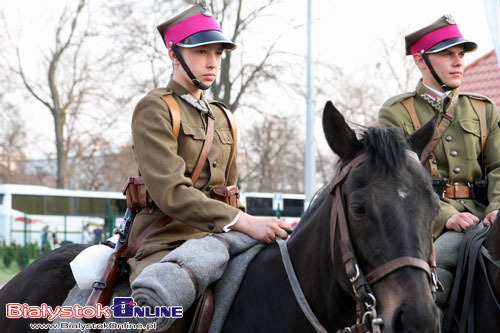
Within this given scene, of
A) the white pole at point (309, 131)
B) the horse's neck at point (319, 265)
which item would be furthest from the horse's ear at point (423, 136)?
the white pole at point (309, 131)

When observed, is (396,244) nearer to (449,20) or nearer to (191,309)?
(191,309)

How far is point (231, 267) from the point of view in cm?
367

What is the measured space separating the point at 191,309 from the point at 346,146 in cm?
130

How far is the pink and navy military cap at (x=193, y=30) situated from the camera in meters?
4.11

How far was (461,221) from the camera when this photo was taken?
4465 millimetres

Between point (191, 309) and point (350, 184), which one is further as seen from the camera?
point (191, 309)

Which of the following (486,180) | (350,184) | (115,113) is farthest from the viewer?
(115,113)

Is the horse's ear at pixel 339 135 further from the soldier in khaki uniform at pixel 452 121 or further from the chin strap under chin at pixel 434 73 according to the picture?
the chin strap under chin at pixel 434 73

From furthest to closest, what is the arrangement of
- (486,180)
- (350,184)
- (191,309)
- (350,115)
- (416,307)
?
1. (350,115)
2. (486,180)
3. (191,309)
4. (350,184)
5. (416,307)

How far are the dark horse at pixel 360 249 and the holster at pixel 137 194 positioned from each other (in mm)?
815

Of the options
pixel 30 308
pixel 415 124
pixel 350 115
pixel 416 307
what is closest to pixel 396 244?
pixel 416 307

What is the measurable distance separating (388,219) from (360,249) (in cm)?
20

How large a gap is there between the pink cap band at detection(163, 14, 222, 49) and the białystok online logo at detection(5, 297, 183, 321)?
1.71m

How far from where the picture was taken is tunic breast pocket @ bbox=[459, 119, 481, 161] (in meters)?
4.79
